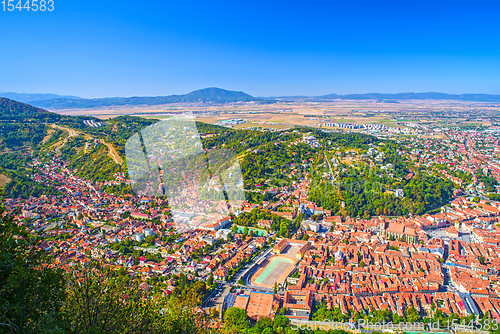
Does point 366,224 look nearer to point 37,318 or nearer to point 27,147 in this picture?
point 37,318

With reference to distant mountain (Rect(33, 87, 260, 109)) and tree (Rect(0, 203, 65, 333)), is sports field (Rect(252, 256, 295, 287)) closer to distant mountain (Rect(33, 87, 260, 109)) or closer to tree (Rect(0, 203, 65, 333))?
tree (Rect(0, 203, 65, 333))

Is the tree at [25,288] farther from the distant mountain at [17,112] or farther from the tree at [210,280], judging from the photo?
the distant mountain at [17,112]

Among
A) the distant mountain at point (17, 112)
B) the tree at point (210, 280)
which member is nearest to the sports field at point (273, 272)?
the tree at point (210, 280)

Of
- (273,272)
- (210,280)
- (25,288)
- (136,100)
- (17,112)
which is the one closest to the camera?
(25,288)

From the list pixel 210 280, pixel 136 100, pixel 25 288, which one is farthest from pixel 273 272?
pixel 136 100

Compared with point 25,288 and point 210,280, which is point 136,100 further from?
point 25,288

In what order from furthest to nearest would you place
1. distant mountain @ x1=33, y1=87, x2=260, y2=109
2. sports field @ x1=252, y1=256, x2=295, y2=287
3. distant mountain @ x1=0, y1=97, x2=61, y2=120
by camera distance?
distant mountain @ x1=33, y1=87, x2=260, y2=109
distant mountain @ x1=0, y1=97, x2=61, y2=120
sports field @ x1=252, y1=256, x2=295, y2=287

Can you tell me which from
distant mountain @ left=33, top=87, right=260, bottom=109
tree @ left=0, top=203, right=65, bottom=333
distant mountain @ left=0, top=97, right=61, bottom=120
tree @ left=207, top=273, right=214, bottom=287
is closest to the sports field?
tree @ left=207, top=273, right=214, bottom=287
